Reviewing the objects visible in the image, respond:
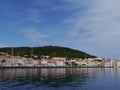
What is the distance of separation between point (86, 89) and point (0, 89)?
1277 centimetres

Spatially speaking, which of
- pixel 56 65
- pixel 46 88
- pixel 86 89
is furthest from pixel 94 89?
pixel 56 65

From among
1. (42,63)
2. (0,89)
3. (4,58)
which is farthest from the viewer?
(42,63)

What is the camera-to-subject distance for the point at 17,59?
594 feet

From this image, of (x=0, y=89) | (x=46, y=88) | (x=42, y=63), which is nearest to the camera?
(x=0, y=89)

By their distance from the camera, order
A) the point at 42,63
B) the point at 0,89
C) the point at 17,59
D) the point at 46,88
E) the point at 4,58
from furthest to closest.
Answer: the point at 42,63 < the point at 17,59 < the point at 4,58 < the point at 46,88 < the point at 0,89

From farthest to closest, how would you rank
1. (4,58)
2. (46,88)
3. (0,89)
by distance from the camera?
(4,58) < (46,88) < (0,89)

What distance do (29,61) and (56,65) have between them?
2067 cm

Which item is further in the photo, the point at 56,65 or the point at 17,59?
the point at 56,65

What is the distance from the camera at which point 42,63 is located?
199750 mm

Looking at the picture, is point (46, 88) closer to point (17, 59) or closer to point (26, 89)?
point (26, 89)

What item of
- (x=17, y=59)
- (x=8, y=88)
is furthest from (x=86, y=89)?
(x=17, y=59)

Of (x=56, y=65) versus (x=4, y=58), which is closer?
(x=4, y=58)

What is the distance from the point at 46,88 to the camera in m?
46.2

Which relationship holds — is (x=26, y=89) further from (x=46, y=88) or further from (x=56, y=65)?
(x=56, y=65)
